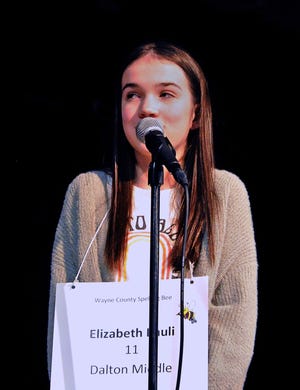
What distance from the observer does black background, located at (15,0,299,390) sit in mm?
2596

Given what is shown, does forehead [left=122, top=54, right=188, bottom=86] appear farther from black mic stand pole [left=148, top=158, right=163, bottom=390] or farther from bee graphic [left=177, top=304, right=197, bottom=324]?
bee graphic [left=177, top=304, right=197, bottom=324]

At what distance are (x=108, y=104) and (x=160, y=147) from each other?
1.47 metres

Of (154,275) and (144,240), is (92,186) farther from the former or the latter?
(154,275)

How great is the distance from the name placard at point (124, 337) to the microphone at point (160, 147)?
12.1 inches

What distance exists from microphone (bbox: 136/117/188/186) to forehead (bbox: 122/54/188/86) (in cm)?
30

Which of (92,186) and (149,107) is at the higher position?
(149,107)

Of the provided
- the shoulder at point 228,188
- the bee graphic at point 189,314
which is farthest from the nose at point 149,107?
the bee graphic at point 189,314

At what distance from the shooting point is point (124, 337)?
1.34 meters

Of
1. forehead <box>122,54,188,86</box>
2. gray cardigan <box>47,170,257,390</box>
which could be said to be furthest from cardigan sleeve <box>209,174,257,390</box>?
forehead <box>122,54,188,86</box>

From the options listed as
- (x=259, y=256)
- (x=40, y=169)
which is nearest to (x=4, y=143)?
(x=40, y=169)

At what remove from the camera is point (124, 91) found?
159 cm

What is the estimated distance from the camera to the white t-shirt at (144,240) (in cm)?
150

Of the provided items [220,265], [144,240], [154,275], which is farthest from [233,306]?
[154,275]

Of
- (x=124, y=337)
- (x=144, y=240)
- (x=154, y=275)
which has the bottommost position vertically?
(x=124, y=337)
